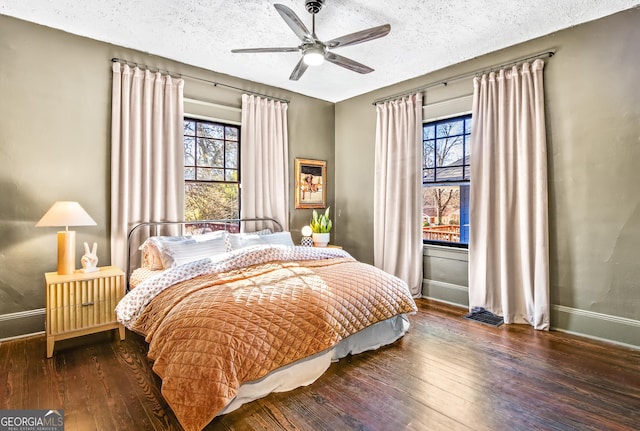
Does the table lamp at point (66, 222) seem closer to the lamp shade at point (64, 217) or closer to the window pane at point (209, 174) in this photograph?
the lamp shade at point (64, 217)

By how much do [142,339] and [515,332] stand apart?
347 centimetres

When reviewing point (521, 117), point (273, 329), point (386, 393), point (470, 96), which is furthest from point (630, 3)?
point (273, 329)

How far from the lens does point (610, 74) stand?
294 cm

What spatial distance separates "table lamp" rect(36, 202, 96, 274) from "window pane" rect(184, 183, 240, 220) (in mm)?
1200

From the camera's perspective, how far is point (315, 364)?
2359 millimetres

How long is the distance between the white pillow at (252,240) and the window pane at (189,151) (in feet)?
3.45

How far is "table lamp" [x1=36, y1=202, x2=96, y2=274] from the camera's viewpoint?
9.14ft

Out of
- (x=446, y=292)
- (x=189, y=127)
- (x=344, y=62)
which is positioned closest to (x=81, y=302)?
(x=189, y=127)

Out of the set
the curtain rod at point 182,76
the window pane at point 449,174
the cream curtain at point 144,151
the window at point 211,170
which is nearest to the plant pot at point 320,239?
the window at point 211,170

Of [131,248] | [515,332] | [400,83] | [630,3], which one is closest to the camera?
[630,3]

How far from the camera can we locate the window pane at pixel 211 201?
403cm

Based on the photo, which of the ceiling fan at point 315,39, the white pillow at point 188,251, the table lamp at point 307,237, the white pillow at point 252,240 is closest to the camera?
the ceiling fan at point 315,39

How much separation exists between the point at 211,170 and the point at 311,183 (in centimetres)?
154

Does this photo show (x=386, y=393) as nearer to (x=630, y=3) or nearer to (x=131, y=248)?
(x=131, y=248)
